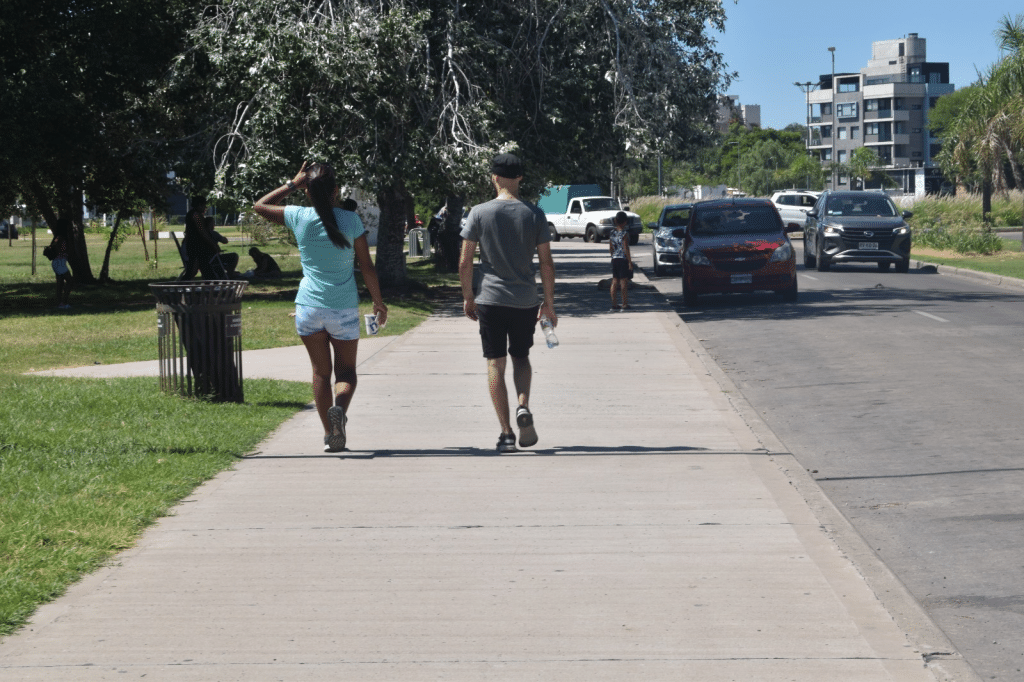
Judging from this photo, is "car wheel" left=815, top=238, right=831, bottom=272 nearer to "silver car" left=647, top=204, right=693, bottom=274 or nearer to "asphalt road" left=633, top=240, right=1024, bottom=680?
"silver car" left=647, top=204, right=693, bottom=274

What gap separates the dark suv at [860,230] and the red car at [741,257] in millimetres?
7918

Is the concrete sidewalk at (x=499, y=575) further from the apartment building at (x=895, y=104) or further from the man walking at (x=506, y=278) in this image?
the apartment building at (x=895, y=104)

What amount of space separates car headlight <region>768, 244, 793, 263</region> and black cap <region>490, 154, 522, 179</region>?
13824mm

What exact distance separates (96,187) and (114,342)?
13.0 m

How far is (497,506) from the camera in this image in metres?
6.86

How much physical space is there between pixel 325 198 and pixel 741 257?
14199mm

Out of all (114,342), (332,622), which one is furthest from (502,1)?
(332,622)

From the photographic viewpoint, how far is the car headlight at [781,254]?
21562mm

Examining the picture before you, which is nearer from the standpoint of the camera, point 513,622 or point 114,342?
point 513,622

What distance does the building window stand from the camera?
15512 centimetres

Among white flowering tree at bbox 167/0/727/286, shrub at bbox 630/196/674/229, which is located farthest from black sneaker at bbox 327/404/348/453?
shrub at bbox 630/196/674/229

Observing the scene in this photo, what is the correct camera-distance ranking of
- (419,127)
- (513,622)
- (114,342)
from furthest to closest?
(419,127) → (114,342) → (513,622)

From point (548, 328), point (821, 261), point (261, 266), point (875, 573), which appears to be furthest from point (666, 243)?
point (875, 573)

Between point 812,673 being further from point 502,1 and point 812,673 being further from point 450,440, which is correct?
point 502,1
